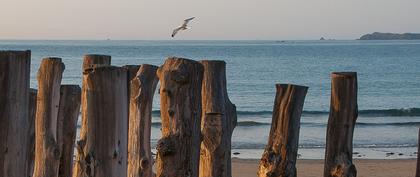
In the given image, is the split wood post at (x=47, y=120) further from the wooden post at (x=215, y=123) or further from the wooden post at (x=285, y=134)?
the wooden post at (x=285, y=134)

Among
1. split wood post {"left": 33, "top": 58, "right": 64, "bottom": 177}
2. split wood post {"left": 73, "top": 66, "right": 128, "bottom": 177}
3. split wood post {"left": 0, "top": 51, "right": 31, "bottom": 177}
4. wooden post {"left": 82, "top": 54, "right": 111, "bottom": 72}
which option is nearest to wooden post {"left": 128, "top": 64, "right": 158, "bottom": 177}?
wooden post {"left": 82, "top": 54, "right": 111, "bottom": 72}

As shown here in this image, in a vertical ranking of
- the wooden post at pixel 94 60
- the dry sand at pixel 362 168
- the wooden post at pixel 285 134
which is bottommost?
the dry sand at pixel 362 168

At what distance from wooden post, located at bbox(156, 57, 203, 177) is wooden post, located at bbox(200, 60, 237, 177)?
2.81 ft

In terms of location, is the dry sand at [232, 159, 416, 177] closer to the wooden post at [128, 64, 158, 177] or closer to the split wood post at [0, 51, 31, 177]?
the wooden post at [128, 64, 158, 177]

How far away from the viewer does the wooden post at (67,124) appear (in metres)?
7.63

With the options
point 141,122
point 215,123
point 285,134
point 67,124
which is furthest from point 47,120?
point 285,134

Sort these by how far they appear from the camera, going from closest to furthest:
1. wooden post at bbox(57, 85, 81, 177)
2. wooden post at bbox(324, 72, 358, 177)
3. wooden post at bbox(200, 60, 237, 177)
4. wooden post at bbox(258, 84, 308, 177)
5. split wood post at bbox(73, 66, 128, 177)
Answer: split wood post at bbox(73, 66, 128, 177)
wooden post at bbox(258, 84, 308, 177)
wooden post at bbox(324, 72, 358, 177)
wooden post at bbox(200, 60, 237, 177)
wooden post at bbox(57, 85, 81, 177)

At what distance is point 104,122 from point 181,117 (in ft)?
1.99

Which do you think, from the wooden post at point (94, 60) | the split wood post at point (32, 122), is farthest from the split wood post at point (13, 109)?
the wooden post at point (94, 60)

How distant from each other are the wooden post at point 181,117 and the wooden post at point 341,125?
3.91ft

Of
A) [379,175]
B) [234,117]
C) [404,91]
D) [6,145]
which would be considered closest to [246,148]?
[379,175]

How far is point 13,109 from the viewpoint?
211 inches

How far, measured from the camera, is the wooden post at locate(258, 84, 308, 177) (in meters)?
6.49

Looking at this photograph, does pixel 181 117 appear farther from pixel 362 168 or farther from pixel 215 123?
pixel 362 168
